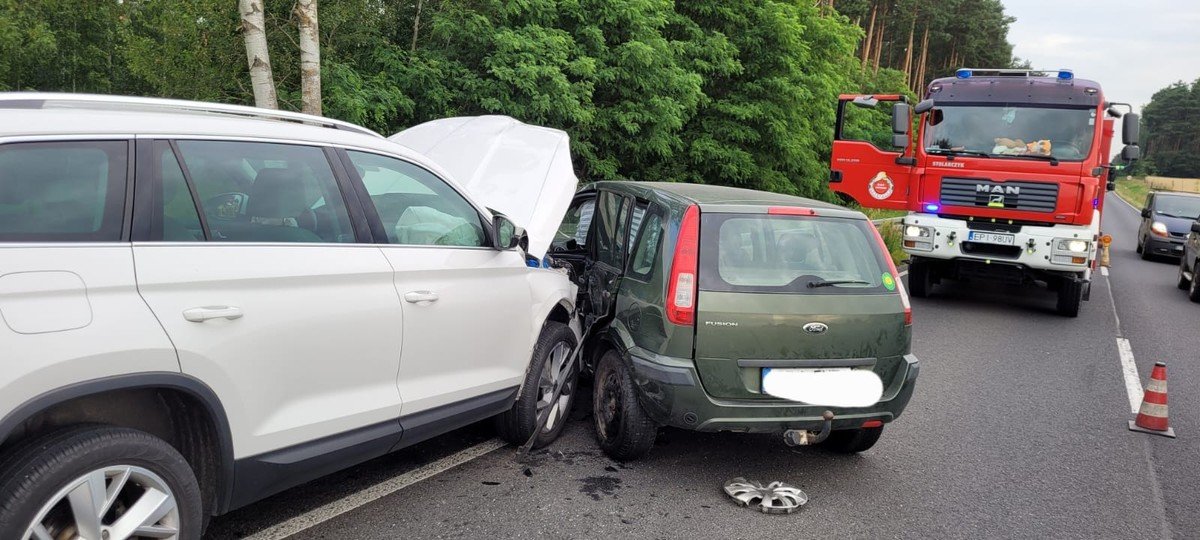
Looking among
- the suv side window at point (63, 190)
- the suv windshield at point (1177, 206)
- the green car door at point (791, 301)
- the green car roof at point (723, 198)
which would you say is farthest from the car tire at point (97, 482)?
the suv windshield at point (1177, 206)

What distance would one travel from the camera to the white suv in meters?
2.42

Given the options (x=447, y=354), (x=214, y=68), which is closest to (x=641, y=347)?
(x=447, y=354)

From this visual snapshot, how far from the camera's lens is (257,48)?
819 centimetres

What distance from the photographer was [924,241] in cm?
1100

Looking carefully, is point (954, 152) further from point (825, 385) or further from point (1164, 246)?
point (1164, 246)

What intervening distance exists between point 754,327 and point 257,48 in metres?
6.32

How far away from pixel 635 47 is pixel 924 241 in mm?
5431

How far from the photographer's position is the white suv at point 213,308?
242 centimetres

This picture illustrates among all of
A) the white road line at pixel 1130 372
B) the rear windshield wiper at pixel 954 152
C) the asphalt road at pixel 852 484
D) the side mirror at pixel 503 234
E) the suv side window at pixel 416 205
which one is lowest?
the white road line at pixel 1130 372

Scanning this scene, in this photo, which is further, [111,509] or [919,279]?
[919,279]

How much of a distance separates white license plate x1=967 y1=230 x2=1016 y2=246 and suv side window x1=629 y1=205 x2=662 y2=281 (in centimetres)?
733

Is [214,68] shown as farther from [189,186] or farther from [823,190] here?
[823,190]

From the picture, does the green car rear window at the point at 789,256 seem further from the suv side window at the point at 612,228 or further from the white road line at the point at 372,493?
the white road line at the point at 372,493

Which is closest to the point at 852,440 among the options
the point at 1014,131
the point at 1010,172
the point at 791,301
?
the point at 791,301
